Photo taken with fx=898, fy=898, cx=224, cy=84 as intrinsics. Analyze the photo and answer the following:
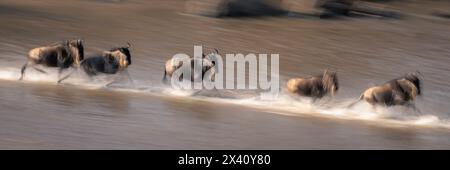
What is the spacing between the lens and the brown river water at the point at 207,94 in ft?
22.8

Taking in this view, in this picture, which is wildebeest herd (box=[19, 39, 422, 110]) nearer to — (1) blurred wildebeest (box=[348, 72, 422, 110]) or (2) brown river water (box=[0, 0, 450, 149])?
(1) blurred wildebeest (box=[348, 72, 422, 110])

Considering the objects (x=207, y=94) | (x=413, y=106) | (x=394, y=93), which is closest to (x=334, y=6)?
(x=207, y=94)

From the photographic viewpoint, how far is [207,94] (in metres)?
8.64

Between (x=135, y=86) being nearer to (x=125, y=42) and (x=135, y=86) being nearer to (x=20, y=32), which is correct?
(x=125, y=42)

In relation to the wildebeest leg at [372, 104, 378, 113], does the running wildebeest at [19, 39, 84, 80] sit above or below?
above

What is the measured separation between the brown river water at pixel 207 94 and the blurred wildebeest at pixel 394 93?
0.13 meters

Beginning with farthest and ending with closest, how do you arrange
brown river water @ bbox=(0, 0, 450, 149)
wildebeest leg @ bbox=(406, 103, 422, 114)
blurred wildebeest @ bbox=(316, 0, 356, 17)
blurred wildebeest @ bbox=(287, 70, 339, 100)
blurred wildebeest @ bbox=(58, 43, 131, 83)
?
blurred wildebeest @ bbox=(316, 0, 356, 17), blurred wildebeest @ bbox=(58, 43, 131, 83), blurred wildebeest @ bbox=(287, 70, 339, 100), wildebeest leg @ bbox=(406, 103, 422, 114), brown river water @ bbox=(0, 0, 450, 149)

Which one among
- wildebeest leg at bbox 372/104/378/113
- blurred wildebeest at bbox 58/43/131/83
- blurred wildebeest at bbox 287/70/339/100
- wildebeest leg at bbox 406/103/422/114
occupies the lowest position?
wildebeest leg at bbox 372/104/378/113

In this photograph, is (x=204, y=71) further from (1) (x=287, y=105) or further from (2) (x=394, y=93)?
A: (2) (x=394, y=93)

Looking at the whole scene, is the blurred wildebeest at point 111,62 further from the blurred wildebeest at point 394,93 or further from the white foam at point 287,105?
the blurred wildebeest at point 394,93

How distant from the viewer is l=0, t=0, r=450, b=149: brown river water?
273 inches

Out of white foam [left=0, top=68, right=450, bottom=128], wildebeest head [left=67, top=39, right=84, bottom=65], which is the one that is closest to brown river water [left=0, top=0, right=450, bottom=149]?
white foam [left=0, top=68, right=450, bottom=128]
